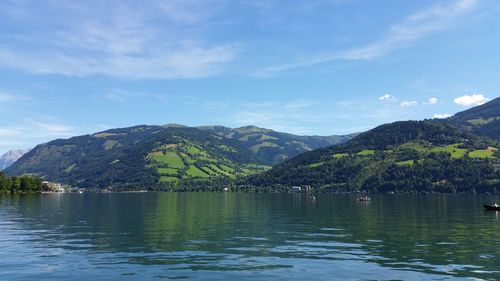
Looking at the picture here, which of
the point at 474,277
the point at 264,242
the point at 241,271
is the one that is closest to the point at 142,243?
the point at 264,242

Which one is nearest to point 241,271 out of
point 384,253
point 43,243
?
point 384,253

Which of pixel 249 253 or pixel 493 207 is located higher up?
pixel 249 253

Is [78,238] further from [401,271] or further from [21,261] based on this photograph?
[401,271]

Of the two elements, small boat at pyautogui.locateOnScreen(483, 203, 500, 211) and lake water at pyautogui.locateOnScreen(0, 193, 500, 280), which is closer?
lake water at pyautogui.locateOnScreen(0, 193, 500, 280)

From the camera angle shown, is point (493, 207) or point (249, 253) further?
point (493, 207)

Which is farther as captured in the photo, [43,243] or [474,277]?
[43,243]

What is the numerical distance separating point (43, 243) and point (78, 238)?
6360mm

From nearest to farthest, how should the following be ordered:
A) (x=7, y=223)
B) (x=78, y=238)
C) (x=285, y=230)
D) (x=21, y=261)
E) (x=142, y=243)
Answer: (x=21, y=261) < (x=142, y=243) < (x=78, y=238) < (x=285, y=230) < (x=7, y=223)

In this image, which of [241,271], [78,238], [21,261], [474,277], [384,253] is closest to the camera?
[474,277]

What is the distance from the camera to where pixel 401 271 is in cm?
4172

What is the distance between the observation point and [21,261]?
47438mm

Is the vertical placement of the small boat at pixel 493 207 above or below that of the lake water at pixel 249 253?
below

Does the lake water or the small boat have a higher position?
the lake water

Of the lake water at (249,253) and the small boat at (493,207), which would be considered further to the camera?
the small boat at (493,207)
